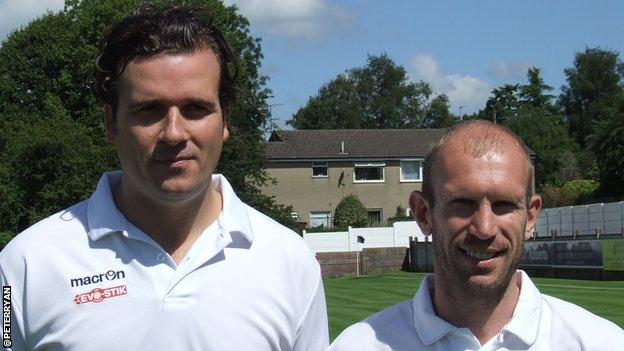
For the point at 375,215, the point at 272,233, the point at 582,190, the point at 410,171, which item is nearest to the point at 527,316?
the point at 272,233

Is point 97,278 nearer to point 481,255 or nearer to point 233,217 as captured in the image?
point 233,217

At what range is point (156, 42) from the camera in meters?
3.68

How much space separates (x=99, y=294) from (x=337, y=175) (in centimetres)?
6462

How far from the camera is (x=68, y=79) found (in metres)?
58.8

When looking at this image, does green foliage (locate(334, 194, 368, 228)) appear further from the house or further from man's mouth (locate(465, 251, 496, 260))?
man's mouth (locate(465, 251, 496, 260))

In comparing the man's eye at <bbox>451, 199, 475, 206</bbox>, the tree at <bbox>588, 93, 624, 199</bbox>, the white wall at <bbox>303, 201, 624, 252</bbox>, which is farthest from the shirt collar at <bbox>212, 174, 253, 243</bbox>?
the tree at <bbox>588, 93, 624, 199</bbox>

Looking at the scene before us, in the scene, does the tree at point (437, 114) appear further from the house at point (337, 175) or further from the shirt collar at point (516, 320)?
the shirt collar at point (516, 320)

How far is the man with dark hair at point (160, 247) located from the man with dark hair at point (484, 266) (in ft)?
1.42

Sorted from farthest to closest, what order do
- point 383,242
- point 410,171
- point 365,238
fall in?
point 410,171, point 383,242, point 365,238

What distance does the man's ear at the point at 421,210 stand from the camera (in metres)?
3.49

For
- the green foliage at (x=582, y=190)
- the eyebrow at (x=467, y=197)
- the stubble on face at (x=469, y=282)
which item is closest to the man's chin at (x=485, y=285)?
the stubble on face at (x=469, y=282)

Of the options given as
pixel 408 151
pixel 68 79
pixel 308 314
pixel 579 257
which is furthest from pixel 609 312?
pixel 408 151

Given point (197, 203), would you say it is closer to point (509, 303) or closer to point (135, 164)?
point (135, 164)

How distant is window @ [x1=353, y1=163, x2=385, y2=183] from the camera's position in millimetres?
68375
